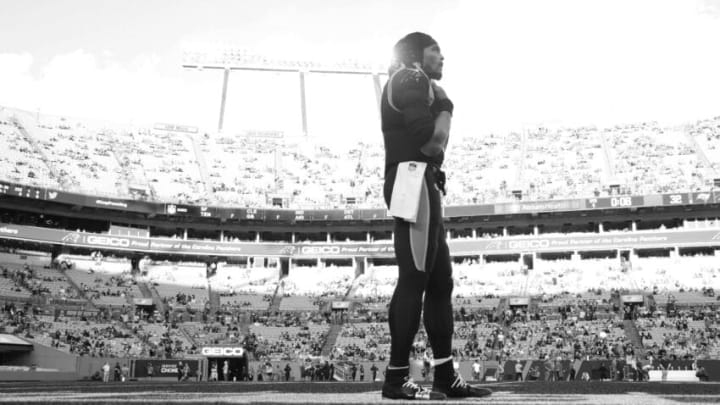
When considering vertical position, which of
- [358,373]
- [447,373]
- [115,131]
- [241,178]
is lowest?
[358,373]

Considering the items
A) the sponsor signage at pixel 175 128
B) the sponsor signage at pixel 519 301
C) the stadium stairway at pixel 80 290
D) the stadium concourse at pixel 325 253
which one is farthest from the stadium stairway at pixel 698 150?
the stadium stairway at pixel 80 290

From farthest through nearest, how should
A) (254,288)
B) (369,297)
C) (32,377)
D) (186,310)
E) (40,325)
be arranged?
(254,288) < (369,297) < (186,310) < (40,325) < (32,377)

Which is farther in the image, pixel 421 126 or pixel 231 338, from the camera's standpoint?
pixel 231 338

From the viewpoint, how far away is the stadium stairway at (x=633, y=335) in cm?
3649

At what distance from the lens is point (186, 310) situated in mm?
50188

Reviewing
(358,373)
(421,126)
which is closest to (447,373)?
(421,126)

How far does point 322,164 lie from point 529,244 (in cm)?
2502

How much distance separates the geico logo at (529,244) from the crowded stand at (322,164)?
3658mm

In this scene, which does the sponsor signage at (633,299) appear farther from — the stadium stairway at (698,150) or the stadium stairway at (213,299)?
the stadium stairway at (213,299)

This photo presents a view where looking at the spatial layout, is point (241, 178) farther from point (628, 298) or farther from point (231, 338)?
point (628, 298)

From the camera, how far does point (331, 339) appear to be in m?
44.6

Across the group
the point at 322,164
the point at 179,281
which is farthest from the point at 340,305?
the point at 322,164

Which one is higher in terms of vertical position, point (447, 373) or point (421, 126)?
point (421, 126)

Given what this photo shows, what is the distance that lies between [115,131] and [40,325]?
33552 millimetres
